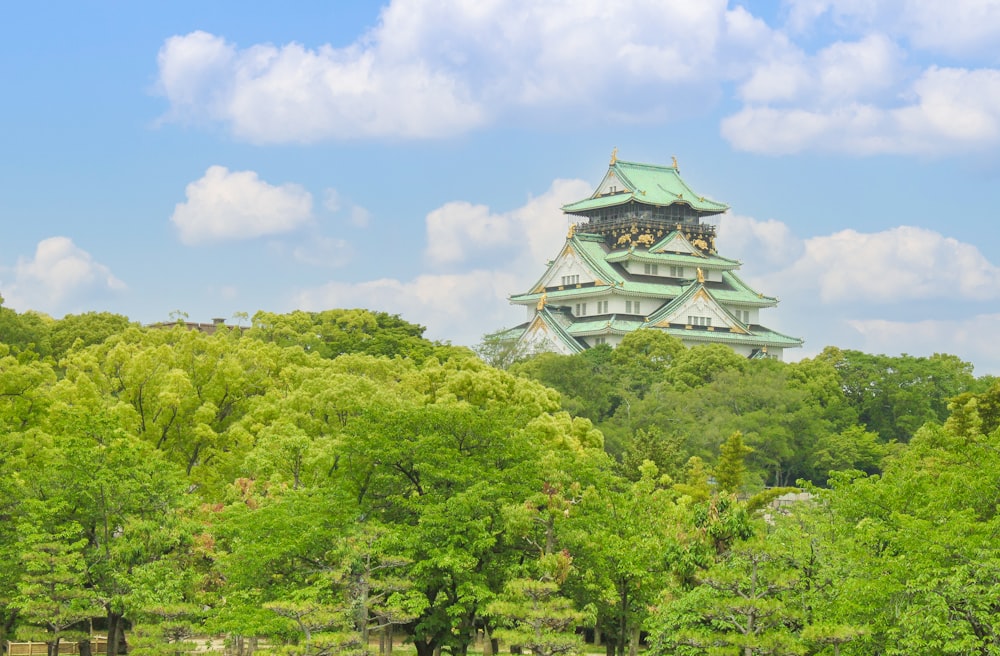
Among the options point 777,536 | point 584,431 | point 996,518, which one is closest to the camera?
point 996,518

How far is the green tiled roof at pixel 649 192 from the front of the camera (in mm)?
106125

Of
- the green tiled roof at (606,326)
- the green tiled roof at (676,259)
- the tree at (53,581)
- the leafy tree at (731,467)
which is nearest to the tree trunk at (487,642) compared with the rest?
the tree at (53,581)

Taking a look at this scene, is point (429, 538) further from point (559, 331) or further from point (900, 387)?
point (559, 331)

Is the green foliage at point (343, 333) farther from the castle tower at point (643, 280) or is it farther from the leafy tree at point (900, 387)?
the leafy tree at point (900, 387)

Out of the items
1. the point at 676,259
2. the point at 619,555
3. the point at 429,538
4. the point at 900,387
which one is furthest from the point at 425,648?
the point at 676,259

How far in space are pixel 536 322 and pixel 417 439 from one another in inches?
2619

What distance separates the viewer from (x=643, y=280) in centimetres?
10269

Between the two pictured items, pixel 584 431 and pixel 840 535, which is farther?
pixel 584 431

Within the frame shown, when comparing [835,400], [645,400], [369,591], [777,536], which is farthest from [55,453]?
[835,400]

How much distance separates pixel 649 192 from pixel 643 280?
27.4 ft

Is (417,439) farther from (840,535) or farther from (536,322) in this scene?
(536,322)

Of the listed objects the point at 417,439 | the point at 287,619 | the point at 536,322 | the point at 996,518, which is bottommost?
the point at 287,619

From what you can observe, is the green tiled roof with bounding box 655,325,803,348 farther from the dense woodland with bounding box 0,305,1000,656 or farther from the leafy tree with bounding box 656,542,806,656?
the leafy tree with bounding box 656,542,806,656

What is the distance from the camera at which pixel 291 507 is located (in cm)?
3375
